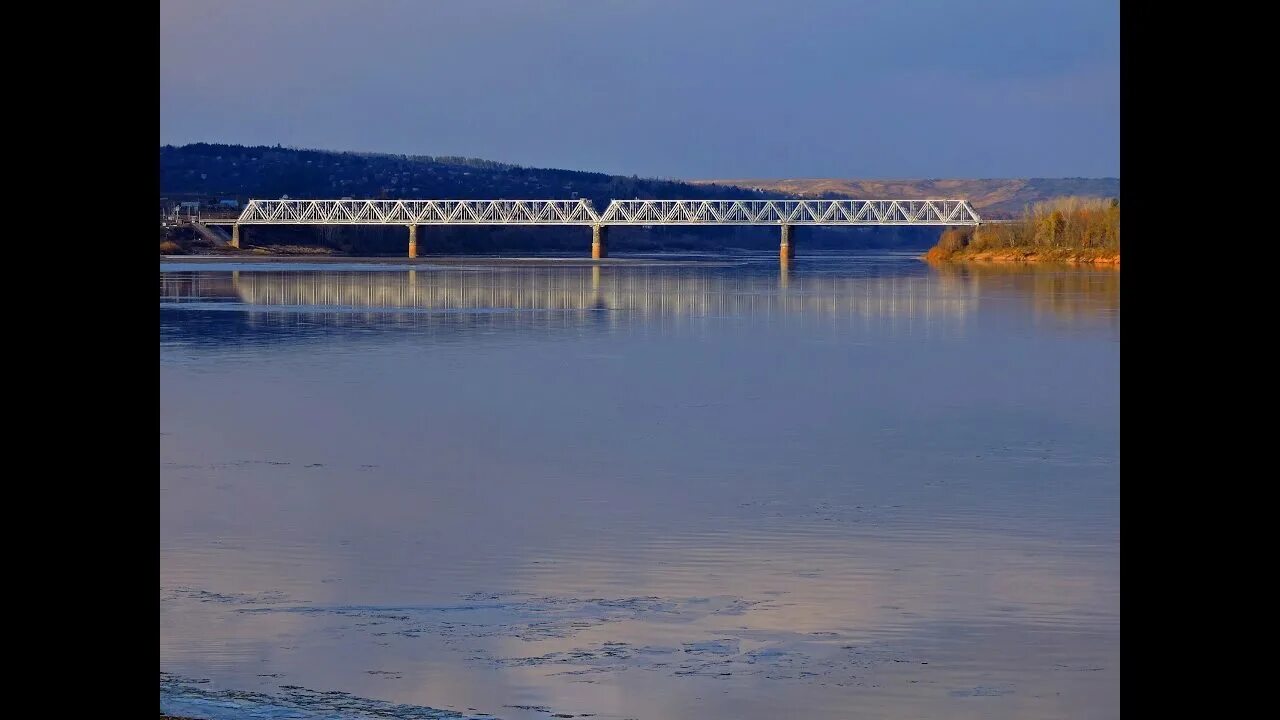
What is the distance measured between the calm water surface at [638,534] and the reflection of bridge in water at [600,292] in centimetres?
1939

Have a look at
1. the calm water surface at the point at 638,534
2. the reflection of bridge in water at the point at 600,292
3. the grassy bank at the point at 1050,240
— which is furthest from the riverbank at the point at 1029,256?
the calm water surface at the point at 638,534

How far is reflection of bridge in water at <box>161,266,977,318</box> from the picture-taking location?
2127 inches

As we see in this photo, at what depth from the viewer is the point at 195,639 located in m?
9.38

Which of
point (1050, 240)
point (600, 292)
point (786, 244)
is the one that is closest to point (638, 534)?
point (600, 292)

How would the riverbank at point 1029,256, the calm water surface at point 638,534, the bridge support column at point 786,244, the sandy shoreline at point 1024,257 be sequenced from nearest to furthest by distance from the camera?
the calm water surface at point 638,534, the sandy shoreline at point 1024,257, the riverbank at point 1029,256, the bridge support column at point 786,244

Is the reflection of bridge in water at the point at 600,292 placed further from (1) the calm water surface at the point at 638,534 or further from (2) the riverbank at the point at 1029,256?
(2) the riverbank at the point at 1029,256

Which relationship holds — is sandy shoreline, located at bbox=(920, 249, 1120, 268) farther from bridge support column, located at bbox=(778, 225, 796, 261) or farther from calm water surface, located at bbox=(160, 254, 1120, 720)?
calm water surface, located at bbox=(160, 254, 1120, 720)

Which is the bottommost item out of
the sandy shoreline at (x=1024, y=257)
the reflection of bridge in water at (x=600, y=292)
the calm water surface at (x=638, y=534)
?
the calm water surface at (x=638, y=534)

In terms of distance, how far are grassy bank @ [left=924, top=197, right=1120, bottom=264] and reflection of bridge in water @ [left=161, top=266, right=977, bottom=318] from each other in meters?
26.2

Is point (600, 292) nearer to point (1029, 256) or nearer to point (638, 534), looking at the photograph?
point (638, 534)

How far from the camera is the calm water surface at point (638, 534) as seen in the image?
28.5ft

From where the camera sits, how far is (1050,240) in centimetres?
11506
